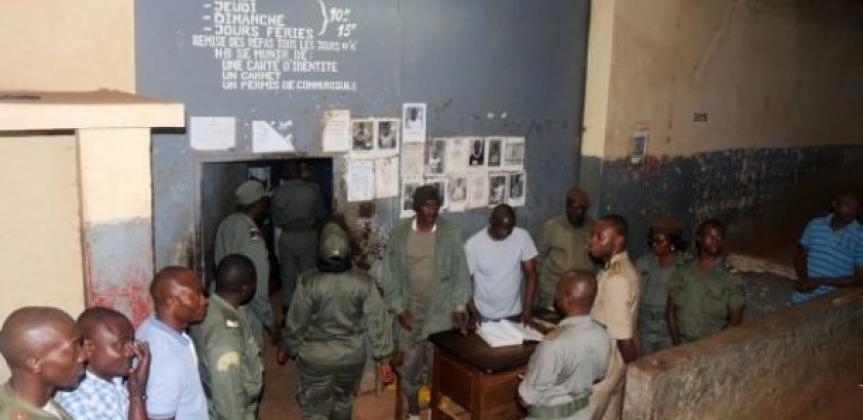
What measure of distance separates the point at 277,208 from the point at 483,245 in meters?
1.87

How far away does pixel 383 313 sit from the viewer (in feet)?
15.4

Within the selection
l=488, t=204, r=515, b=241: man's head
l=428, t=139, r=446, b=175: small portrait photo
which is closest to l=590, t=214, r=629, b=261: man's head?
l=488, t=204, r=515, b=241: man's head

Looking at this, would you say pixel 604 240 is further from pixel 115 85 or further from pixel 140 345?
pixel 115 85

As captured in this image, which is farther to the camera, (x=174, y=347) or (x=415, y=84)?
(x=415, y=84)

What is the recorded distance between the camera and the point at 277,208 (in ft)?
20.1

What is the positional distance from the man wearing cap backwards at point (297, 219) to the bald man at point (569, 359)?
2719mm

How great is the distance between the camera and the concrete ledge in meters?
4.14

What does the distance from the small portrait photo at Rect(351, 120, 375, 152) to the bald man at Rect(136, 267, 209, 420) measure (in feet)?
7.79

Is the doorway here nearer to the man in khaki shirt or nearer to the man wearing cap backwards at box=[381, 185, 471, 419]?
the man wearing cap backwards at box=[381, 185, 471, 419]

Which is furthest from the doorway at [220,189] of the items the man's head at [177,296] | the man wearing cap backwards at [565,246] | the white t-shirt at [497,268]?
the man wearing cap backwards at [565,246]

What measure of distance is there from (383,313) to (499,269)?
1251 millimetres

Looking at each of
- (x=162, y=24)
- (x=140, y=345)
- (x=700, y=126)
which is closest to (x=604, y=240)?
(x=140, y=345)

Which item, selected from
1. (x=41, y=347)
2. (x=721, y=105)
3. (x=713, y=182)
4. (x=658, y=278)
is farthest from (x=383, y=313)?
(x=721, y=105)

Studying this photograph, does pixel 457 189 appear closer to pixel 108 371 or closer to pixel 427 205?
pixel 427 205
